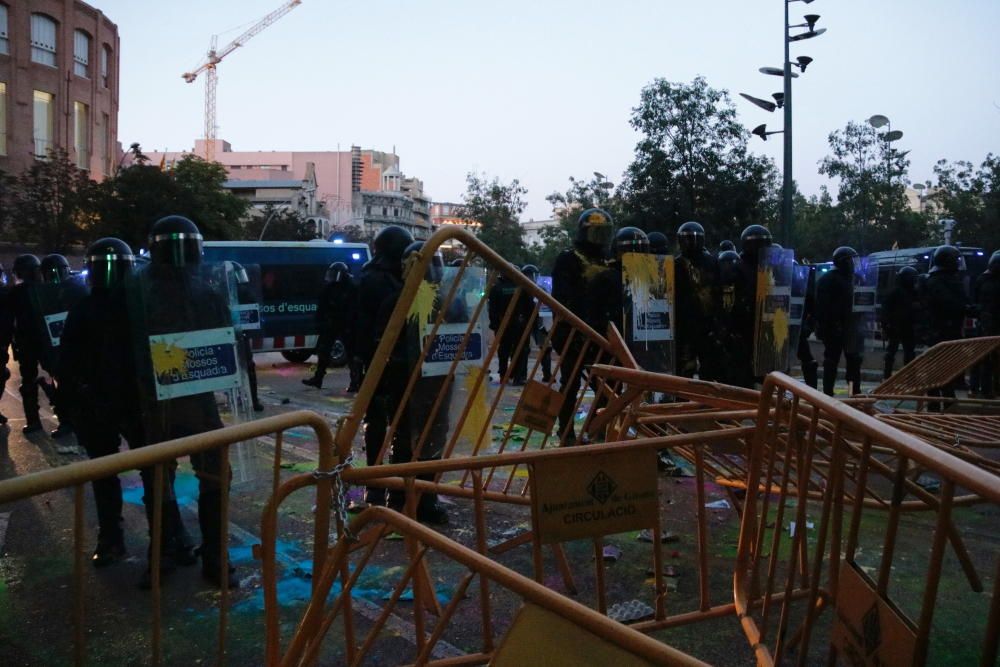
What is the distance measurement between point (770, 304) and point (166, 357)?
4.92m

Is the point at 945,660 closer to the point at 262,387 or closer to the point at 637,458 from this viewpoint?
the point at 637,458

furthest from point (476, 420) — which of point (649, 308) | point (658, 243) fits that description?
point (658, 243)

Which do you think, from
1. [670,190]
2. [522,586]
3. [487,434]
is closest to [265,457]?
[487,434]

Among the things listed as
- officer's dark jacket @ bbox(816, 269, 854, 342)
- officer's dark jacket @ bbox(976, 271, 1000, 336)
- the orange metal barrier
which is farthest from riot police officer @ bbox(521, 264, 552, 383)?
officer's dark jacket @ bbox(976, 271, 1000, 336)

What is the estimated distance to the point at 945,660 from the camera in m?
3.25

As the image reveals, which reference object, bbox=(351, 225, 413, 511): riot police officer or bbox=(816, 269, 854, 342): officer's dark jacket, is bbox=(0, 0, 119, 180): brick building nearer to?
bbox=(351, 225, 413, 511): riot police officer

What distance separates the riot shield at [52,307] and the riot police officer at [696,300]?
17.3 ft

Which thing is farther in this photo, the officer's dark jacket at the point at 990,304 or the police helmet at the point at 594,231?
the officer's dark jacket at the point at 990,304

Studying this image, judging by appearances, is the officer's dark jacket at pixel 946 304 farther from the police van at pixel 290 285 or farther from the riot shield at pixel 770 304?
the police van at pixel 290 285

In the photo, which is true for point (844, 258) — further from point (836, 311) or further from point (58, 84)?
point (58, 84)

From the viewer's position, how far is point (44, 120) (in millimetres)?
38500

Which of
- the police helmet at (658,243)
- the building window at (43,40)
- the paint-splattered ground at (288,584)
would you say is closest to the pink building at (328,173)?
the building window at (43,40)

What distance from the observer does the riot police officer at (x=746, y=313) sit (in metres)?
6.95

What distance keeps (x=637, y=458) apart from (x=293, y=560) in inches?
108
